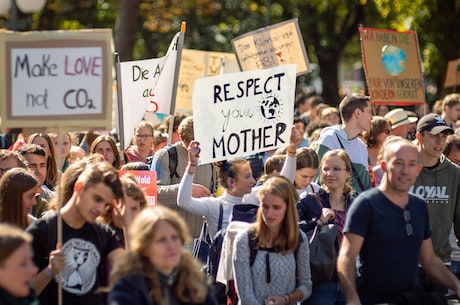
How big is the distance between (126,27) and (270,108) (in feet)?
43.0

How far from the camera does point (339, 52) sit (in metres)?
35.8

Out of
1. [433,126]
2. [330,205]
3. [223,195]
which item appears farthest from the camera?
[433,126]

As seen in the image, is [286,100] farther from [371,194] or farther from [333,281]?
[371,194]

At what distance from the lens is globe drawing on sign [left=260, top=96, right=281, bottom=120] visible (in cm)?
868

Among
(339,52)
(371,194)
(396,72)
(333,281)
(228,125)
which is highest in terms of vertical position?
(339,52)

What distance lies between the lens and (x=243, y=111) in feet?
28.6

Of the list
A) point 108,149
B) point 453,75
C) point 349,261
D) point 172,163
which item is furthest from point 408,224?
point 453,75

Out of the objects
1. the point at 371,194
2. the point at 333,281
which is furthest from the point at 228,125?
the point at 371,194

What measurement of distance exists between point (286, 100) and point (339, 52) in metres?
27.5

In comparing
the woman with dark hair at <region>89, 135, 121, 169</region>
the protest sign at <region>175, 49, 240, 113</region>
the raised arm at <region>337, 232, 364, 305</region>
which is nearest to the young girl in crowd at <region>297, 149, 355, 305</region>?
the raised arm at <region>337, 232, 364, 305</region>

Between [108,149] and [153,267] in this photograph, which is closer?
[153,267]

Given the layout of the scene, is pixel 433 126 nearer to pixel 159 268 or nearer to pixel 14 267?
pixel 159 268

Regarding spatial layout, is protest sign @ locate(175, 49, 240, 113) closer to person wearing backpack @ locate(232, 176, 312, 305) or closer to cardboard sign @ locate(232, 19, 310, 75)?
cardboard sign @ locate(232, 19, 310, 75)

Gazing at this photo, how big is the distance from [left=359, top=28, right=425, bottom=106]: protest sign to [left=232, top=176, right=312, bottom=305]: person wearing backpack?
5714 millimetres
